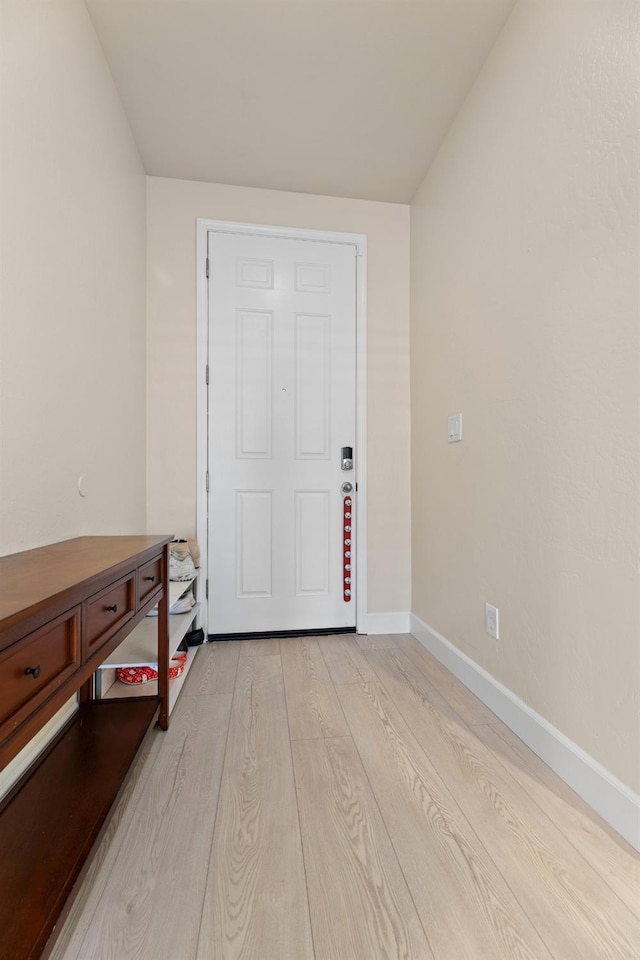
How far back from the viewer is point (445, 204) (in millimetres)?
2076

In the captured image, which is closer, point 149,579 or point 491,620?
point 149,579

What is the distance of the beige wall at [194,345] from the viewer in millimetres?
2332

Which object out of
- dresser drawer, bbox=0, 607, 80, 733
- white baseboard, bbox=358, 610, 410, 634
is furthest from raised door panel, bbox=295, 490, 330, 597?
dresser drawer, bbox=0, 607, 80, 733

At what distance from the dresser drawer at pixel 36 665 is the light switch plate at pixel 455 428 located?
1.62 m

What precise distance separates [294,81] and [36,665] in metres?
2.25

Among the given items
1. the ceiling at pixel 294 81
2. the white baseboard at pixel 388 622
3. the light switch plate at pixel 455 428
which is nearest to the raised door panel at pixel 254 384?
the ceiling at pixel 294 81

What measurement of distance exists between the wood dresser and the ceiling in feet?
6.08

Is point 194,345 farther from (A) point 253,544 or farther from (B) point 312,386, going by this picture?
(A) point 253,544

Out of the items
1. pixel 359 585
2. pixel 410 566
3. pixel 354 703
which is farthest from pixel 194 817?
pixel 410 566

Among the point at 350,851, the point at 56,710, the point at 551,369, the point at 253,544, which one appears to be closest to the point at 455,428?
the point at 551,369

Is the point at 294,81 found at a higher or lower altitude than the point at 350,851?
higher

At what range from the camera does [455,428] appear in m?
1.96

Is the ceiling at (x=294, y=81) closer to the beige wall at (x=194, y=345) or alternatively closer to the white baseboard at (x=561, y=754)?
the beige wall at (x=194, y=345)

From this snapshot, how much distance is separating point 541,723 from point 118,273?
2.34m
